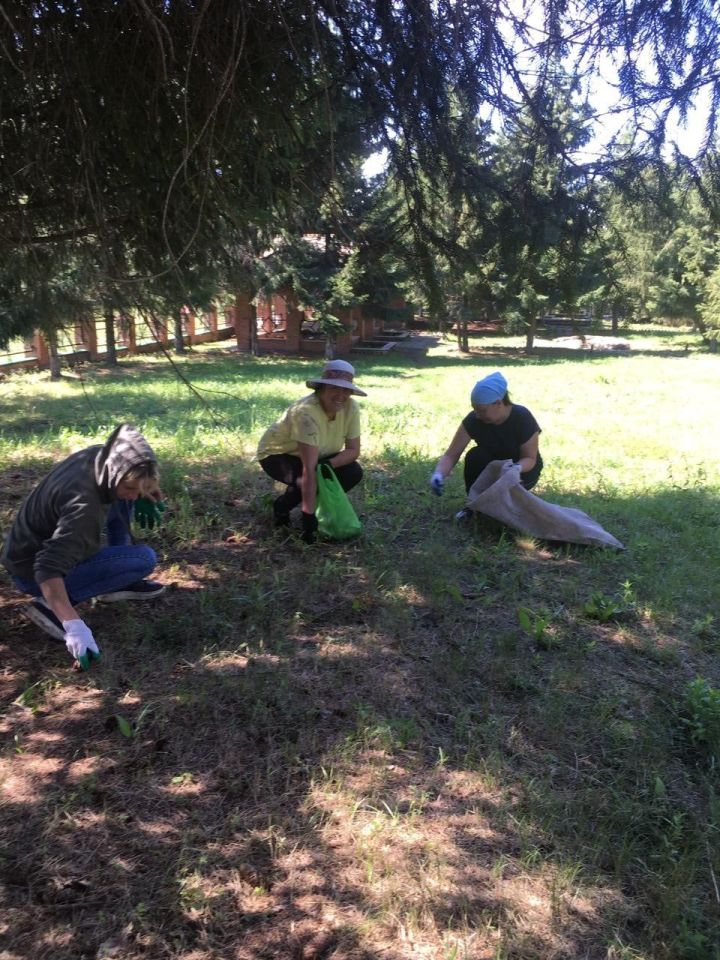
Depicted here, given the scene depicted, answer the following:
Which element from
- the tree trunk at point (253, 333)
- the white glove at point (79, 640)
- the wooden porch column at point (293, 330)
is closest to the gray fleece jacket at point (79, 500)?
the white glove at point (79, 640)

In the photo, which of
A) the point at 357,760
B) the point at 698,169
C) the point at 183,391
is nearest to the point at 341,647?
the point at 357,760

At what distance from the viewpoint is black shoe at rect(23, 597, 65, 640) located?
323 cm

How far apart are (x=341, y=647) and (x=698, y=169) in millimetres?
2765

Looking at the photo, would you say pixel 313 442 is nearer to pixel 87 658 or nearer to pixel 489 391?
pixel 489 391

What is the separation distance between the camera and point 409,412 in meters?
10.1

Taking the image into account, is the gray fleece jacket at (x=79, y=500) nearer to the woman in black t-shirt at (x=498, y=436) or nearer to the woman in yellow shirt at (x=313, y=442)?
the woman in yellow shirt at (x=313, y=442)

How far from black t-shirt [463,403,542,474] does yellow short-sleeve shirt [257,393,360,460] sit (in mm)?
872

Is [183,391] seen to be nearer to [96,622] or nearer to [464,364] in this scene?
[96,622]

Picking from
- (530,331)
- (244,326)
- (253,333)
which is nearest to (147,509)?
(253,333)

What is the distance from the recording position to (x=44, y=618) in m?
3.26

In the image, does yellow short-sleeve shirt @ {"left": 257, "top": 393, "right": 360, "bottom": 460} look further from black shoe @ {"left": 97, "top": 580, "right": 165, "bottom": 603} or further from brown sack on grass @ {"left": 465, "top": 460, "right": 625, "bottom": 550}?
black shoe @ {"left": 97, "top": 580, "right": 165, "bottom": 603}

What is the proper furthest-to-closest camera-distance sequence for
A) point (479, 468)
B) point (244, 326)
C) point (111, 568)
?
1. point (244, 326)
2. point (479, 468)
3. point (111, 568)

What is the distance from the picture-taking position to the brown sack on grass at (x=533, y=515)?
4688 millimetres

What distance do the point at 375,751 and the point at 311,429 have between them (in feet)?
7.47
